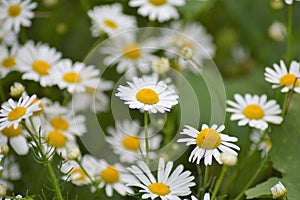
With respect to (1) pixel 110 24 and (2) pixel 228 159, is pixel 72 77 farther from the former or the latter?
(2) pixel 228 159

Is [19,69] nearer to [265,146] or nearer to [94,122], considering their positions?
[94,122]

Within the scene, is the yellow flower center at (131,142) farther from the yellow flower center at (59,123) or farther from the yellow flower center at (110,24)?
the yellow flower center at (110,24)

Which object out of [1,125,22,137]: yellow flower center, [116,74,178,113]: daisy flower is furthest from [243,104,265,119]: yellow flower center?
[1,125,22,137]: yellow flower center

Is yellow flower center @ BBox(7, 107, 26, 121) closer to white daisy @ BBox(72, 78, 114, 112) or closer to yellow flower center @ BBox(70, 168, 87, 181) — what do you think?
yellow flower center @ BBox(70, 168, 87, 181)

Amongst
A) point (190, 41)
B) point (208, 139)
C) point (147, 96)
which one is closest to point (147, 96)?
point (147, 96)

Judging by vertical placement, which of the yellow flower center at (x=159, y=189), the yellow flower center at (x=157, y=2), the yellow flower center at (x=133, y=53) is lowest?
the yellow flower center at (x=159, y=189)

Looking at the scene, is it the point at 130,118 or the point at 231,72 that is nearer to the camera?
the point at 130,118

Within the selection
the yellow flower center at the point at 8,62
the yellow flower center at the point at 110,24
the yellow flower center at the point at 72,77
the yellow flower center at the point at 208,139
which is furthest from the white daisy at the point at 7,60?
the yellow flower center at the point at 208,139

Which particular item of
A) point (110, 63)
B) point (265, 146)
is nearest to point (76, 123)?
point (110, 63)
